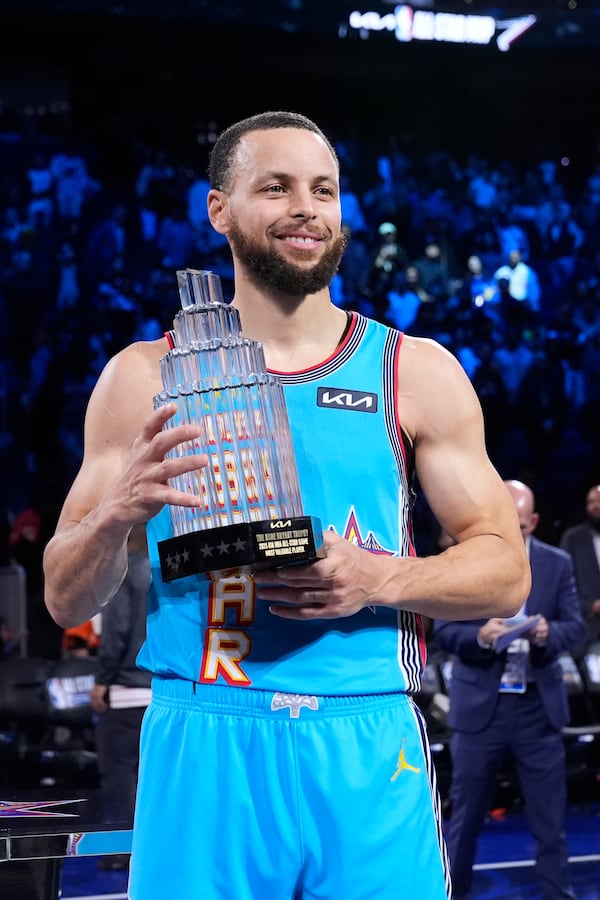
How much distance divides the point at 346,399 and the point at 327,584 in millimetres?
423

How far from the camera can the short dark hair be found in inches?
89.7

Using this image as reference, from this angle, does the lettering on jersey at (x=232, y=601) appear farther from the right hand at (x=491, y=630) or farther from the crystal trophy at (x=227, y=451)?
the right hand at (x=491, y=630)

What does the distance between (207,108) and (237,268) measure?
12162 mm

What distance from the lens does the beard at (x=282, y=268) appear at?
221cm

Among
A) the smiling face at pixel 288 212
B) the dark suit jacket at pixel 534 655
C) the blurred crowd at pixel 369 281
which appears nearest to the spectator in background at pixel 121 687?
the dark suit jacket at pixel 534 655

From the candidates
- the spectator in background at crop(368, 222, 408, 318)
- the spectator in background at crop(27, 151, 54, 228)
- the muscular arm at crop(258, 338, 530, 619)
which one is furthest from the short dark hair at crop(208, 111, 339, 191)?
the spectator in background at crop(27, 151, 54, 228)

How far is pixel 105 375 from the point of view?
2.24 m

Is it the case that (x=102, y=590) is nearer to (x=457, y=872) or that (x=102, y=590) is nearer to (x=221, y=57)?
(x=457, y=872)

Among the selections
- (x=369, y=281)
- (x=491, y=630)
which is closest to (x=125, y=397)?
(x=491, y=630)

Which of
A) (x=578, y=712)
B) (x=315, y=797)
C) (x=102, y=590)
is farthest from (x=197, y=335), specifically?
(x=578, y=712)

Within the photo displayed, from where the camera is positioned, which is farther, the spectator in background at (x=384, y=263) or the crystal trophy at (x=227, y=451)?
the spectator in background at (x=384, y=263)

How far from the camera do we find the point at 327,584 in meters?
1.84

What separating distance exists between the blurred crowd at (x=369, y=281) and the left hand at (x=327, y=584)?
23.6 feet

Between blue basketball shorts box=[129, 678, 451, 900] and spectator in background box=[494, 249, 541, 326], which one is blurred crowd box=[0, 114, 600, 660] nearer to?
spectator in background box=[494, 249, 541, 326]
